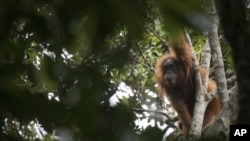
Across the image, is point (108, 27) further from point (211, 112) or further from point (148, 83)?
point (148, 83)

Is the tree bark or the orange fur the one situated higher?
the orange fur

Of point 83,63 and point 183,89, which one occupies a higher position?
point 183,89

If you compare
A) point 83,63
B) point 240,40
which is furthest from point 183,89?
point 83,63

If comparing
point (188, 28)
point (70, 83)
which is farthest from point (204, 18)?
point (70, 83)

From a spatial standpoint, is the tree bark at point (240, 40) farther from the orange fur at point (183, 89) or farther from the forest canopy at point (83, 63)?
the orange fur at point (183, 89)

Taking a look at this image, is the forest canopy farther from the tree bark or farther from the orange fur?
the orange fur

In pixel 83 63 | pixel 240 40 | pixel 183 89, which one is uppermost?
pixel 183 89

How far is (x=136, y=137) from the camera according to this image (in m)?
0.98

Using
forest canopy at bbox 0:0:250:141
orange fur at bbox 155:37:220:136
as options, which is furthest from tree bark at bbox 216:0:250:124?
orange fur at bbox 155:37:220:136

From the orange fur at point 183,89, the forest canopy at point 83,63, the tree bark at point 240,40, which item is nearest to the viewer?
the forest canopy at point 83,63

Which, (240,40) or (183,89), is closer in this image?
(240,40)

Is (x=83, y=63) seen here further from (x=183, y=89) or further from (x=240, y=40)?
(x=183, y=89)

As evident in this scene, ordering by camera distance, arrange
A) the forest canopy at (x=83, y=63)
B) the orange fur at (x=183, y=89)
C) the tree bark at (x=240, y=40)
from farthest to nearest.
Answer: the orange fur at (x=183, y=89) → the tree bark at (x=240, y=40) → the forest canopy at (x=83, y=63)

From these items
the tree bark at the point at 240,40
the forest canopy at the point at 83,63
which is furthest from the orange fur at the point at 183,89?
the forest canopy at the point at 83,63
